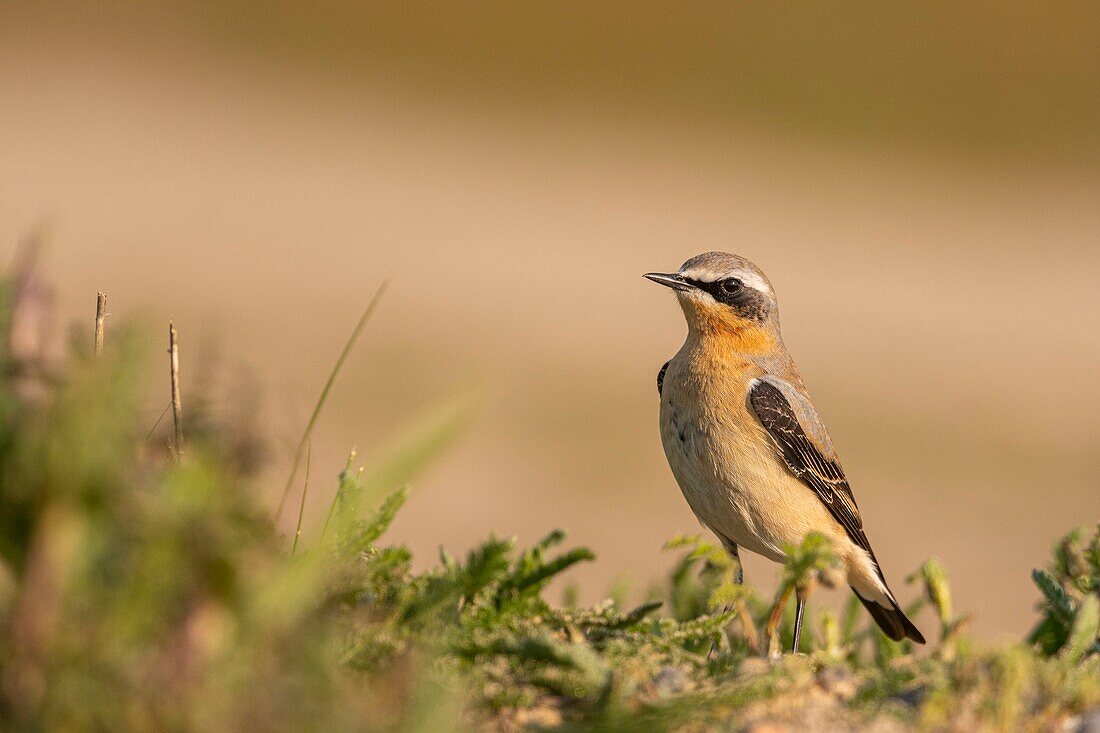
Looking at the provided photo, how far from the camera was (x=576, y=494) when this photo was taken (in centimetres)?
1248

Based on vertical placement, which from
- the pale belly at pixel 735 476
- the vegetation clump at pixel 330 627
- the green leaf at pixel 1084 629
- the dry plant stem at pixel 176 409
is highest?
the pale belly at pixel 735 476

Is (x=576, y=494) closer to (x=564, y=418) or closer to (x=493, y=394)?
(x=564, y=418)

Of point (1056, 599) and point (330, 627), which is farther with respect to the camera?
point (1056, 599)

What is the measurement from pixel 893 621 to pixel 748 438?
1.20m

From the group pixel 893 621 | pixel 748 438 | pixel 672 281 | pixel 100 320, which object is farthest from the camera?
pixel 672 281

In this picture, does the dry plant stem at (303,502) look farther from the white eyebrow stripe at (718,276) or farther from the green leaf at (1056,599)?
the white eyebrow stripe at (718,276)

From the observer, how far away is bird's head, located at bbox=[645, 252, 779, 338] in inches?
266

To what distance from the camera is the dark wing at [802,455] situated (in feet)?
20.7

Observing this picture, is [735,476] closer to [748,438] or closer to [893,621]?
[748,438]

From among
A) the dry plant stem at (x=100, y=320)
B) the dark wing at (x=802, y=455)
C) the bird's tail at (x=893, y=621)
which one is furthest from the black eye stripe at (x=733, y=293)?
the dry plant stem at (x=100, y=320)

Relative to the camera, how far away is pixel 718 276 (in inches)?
268

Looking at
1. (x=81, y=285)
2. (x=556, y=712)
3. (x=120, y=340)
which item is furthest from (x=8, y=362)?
(x=81, y=285)

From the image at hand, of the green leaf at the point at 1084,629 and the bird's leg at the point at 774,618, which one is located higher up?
the green leaf at the point at 1084,629

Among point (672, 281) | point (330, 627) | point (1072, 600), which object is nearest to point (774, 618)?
point (330, 627)
